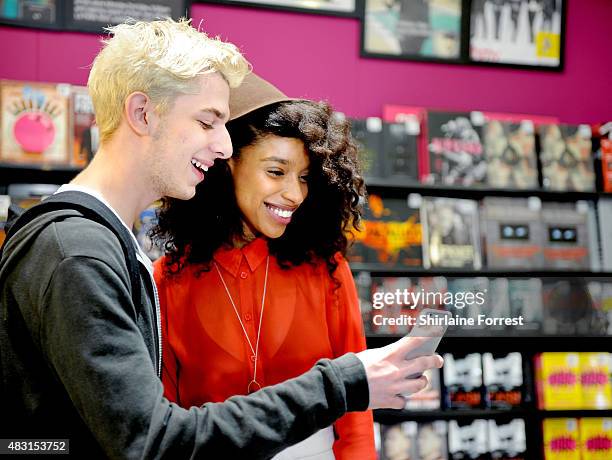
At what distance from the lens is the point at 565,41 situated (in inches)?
134

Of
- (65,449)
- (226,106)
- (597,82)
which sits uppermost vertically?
(597,82)

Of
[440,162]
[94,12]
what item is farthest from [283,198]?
[94,12]

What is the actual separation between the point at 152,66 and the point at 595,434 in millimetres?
2440

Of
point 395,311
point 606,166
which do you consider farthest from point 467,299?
point 606,166

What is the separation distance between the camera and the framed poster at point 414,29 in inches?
126

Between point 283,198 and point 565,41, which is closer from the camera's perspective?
point 283,198

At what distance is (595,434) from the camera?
259 centimetres

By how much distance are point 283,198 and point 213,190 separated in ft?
0.52

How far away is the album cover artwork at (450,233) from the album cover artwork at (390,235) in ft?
0.13

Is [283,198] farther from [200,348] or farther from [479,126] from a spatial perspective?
[479,126]

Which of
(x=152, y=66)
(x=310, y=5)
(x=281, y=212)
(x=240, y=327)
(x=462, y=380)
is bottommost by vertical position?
(x=462, y=380)

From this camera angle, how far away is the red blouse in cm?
111

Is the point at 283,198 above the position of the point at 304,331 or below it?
above

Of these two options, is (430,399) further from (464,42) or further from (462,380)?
(464,42)
